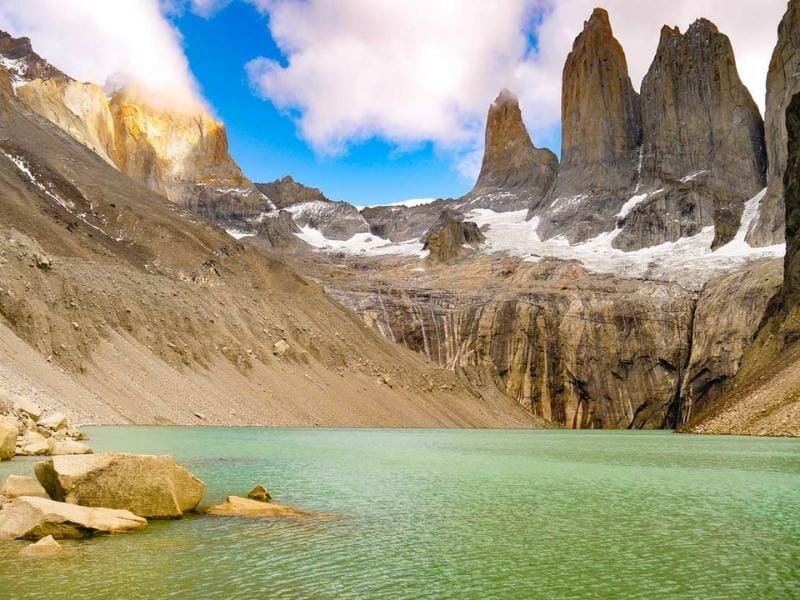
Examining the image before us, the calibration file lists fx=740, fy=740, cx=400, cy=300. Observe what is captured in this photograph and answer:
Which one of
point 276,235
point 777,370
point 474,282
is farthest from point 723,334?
point 276,235

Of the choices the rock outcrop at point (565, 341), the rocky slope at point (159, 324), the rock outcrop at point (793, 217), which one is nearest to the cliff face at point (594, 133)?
the rock outcrop at point (565, 341)

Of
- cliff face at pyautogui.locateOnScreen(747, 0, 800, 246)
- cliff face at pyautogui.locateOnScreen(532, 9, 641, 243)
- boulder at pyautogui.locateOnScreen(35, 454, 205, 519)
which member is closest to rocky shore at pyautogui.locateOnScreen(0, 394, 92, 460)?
boulder at pyautogui.locateOnScreen(35, 454, 205, 519)

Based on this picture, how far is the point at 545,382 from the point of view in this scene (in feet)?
358

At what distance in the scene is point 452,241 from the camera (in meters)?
154

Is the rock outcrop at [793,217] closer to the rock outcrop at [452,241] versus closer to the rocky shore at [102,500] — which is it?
the rocky shore at [102,500]

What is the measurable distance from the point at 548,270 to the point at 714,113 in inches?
2388

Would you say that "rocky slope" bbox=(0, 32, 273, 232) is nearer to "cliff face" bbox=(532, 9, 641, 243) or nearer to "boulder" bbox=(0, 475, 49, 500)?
"cliff face" bbox=(532, 9, 641, 243)

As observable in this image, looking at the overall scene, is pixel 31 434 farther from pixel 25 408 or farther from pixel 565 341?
pixel 565 341

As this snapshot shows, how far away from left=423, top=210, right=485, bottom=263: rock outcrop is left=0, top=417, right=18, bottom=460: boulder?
127110mm

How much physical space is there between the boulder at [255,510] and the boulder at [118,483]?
2.91ft

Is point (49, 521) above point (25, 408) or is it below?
below

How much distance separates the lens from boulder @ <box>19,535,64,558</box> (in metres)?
11.3

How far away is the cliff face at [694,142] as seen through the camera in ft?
488

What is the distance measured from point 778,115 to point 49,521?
151 meters
